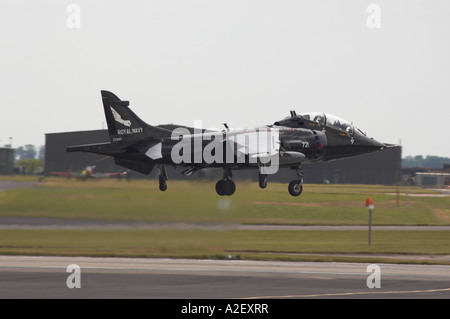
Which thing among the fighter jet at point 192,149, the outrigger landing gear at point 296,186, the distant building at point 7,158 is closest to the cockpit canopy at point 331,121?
the fighter jet at point 192,149

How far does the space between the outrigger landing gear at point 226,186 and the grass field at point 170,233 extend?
10.2ft

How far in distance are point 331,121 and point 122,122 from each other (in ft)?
40.8

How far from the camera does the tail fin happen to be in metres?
38.4

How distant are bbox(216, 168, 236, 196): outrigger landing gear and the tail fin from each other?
162 inches

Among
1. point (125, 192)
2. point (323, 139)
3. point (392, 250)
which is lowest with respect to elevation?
point (392, 250)

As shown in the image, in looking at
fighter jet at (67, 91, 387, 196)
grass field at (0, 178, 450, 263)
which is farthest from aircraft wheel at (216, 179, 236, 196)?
grass field at (0, 178, 450, 263)

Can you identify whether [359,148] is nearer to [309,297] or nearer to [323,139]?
[323,139]

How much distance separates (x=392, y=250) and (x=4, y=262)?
27.9 metres

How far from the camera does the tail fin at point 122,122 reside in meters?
38.4
